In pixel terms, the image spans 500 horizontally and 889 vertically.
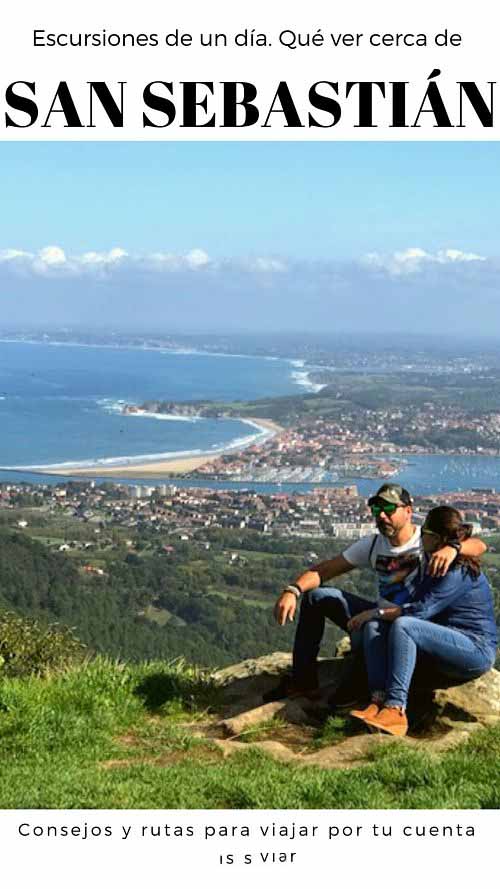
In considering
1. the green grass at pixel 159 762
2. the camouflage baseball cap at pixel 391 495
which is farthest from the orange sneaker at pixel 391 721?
the camouflage baseball cap at pixel 391 495

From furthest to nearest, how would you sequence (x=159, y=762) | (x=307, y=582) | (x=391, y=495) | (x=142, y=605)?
(x=142, y=605) < (x=307, y=582) < (x=391, y=495) < (x=159, y=762)

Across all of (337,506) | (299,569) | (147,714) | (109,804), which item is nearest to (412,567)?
(147,714)

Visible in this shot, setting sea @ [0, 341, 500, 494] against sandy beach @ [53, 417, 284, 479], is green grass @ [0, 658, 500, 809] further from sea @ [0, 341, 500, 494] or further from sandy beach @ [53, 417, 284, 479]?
sandy beach @ [53, 417, 284, 479]

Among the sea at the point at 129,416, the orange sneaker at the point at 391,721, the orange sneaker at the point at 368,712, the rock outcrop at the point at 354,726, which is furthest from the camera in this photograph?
the sea at the point at 129,416

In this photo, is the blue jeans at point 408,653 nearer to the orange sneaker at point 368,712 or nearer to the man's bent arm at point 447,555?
the orange sneaker at point 368,712

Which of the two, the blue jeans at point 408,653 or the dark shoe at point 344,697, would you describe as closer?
the blue jeans at point 408,653

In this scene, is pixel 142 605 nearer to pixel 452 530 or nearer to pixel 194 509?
pixel 194 509

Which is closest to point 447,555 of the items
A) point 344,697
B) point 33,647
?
point 344,697
